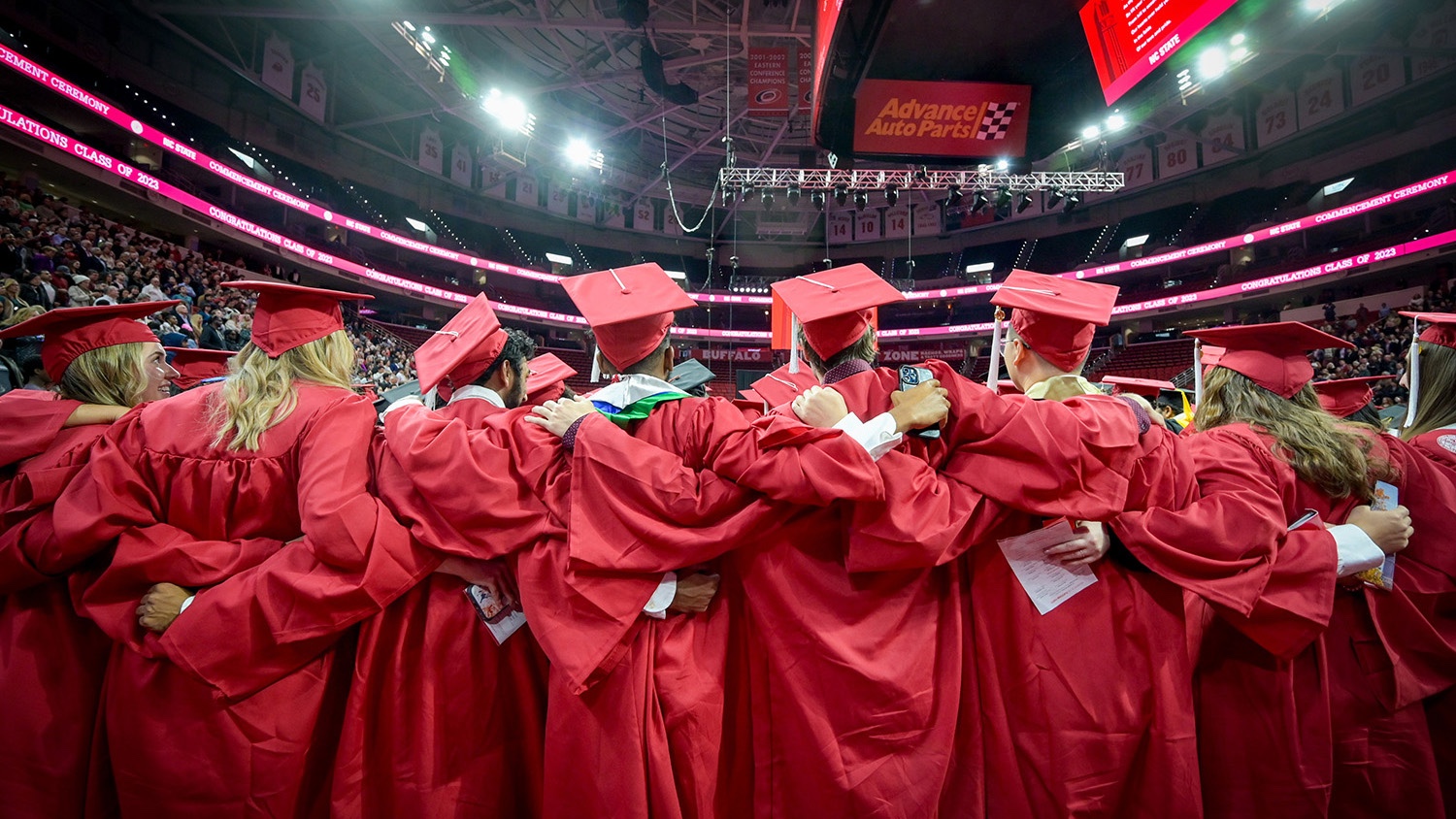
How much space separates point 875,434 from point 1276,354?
1653 millimetres

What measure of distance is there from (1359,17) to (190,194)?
1179 inches

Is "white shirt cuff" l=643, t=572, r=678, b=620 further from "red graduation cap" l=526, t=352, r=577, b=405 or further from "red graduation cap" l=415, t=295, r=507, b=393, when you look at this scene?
"red graduation cap" l=526, t=352, r=577, b=405

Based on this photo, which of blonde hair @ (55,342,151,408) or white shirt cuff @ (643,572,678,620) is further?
blonde hair @ (55,342,151,408)

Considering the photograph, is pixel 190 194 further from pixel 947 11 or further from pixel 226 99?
pixel 947 11

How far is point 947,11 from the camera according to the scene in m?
3.62

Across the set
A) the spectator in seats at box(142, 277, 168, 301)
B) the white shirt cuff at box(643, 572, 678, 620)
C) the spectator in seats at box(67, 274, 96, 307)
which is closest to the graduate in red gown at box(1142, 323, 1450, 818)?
the white shirt cuff at box(643, 572, 678, 620)

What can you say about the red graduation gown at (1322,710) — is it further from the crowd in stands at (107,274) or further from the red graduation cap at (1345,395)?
the crowd in stands at (107,274)

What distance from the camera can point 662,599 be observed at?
5.89 ft

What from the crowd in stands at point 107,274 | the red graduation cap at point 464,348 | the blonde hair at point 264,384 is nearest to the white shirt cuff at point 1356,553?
the red graduation cap at point 464,348

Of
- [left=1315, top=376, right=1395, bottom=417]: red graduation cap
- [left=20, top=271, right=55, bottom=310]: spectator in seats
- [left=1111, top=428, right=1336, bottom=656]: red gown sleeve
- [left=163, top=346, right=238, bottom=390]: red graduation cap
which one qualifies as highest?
[left=20, top=271, right=55, bottom=310]: spectator in seats

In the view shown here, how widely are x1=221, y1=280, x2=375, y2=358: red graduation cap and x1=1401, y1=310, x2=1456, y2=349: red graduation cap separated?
12.8ft

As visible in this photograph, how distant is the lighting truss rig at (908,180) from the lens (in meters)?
15.9

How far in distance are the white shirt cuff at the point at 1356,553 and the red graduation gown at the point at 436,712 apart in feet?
8.48

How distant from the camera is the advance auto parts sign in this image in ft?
13.8
